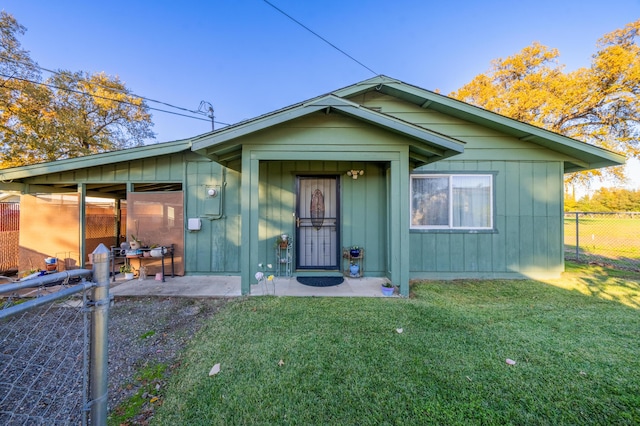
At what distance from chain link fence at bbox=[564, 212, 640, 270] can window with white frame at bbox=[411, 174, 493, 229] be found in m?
3.39

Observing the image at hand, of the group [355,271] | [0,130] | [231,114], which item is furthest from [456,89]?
[0,130]

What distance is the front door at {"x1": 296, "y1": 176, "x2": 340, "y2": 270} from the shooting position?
17.5ft

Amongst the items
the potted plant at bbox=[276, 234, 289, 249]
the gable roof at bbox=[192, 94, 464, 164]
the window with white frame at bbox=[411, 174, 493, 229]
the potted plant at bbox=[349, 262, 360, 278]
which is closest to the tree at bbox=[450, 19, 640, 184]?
the window with white frame at bbox=[411, 174, 493, 229]

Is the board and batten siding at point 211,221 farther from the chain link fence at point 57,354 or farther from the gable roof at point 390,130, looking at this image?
the chain link fence at point 57,354

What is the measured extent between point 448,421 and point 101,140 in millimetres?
18911

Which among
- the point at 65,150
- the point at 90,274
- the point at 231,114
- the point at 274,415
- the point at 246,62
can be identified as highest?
the point at 246,62

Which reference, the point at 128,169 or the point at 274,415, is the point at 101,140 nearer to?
the point at 128,169

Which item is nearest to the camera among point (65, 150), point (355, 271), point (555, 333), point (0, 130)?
point (555, 333)

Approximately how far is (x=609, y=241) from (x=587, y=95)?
22.0 feet

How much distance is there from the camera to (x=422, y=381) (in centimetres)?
200

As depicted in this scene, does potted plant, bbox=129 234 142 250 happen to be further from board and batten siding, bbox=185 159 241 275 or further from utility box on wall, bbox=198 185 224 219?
utility box on wall, bbox=198 185 224 219

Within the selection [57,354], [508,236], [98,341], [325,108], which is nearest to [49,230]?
[57,354]

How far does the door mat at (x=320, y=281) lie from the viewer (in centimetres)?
454

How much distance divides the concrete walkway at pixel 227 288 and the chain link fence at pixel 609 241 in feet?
20.6
